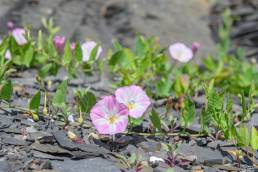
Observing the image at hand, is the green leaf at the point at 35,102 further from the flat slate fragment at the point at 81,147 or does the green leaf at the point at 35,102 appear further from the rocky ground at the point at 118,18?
the rocky ground at the point at 118,18

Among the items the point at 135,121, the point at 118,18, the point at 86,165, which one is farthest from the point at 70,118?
the point at 118,18

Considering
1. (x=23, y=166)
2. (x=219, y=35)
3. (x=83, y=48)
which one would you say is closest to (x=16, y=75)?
(x=83, y=48)

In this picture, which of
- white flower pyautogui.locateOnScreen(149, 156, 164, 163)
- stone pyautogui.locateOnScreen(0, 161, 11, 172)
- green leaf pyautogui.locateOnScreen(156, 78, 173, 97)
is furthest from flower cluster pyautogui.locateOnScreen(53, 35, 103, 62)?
stone pyautogui.locateOnScreen(0, 161, 11, 172)

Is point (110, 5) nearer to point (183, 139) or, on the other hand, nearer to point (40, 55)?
point (40, 55)

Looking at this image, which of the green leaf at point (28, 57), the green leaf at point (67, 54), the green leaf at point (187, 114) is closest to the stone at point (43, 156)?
the green leaf at point (187, 114)

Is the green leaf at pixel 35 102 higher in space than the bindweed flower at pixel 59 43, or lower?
lower

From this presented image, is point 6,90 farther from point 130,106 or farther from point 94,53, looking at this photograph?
point 94,53
